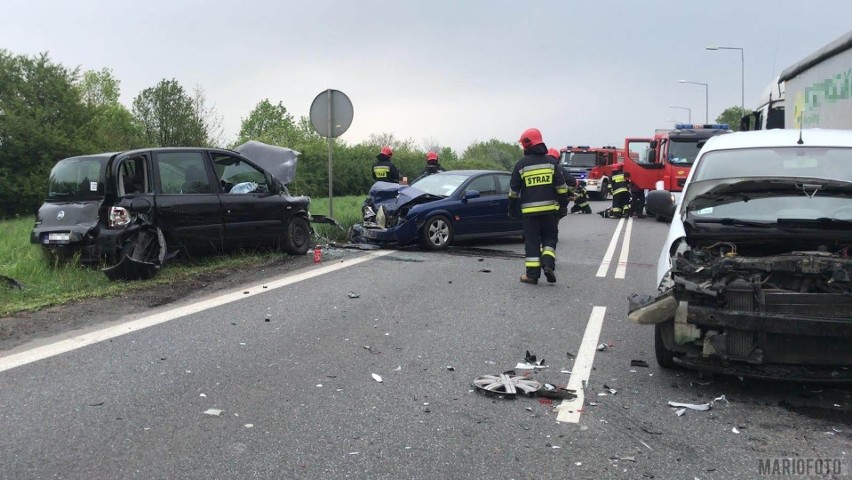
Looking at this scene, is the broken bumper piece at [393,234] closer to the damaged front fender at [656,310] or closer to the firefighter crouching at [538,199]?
the firefighter crouching at [538,199]

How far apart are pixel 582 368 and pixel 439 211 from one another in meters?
6.73

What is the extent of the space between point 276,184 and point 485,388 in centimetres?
672

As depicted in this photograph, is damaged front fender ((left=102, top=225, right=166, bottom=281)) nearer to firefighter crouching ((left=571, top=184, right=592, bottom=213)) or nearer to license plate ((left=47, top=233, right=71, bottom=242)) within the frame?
license plate ((left=47, top=233, right=71, bottom=242))

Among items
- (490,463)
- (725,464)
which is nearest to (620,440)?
(725,464)

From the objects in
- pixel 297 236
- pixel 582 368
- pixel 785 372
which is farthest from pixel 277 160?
pixel 785 372

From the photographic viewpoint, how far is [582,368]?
4945mm

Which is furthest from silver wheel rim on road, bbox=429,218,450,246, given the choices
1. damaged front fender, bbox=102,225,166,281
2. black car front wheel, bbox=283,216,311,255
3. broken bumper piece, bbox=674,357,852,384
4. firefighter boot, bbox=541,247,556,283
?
broken bumper piece, bbox=674,357,852,384

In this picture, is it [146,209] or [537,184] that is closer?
[146,209]

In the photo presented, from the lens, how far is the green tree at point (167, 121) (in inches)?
914

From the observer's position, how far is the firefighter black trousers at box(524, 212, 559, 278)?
8.28m

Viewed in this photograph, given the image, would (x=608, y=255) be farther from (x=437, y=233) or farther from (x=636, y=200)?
(x=636, y=200)

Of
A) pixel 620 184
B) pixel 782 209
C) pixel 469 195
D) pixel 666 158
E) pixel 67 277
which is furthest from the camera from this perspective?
pixel 620 184

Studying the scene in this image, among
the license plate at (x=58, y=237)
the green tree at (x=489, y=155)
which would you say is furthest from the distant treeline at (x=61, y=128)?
the green tree at (x=489, y=155)

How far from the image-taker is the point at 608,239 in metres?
13.9
